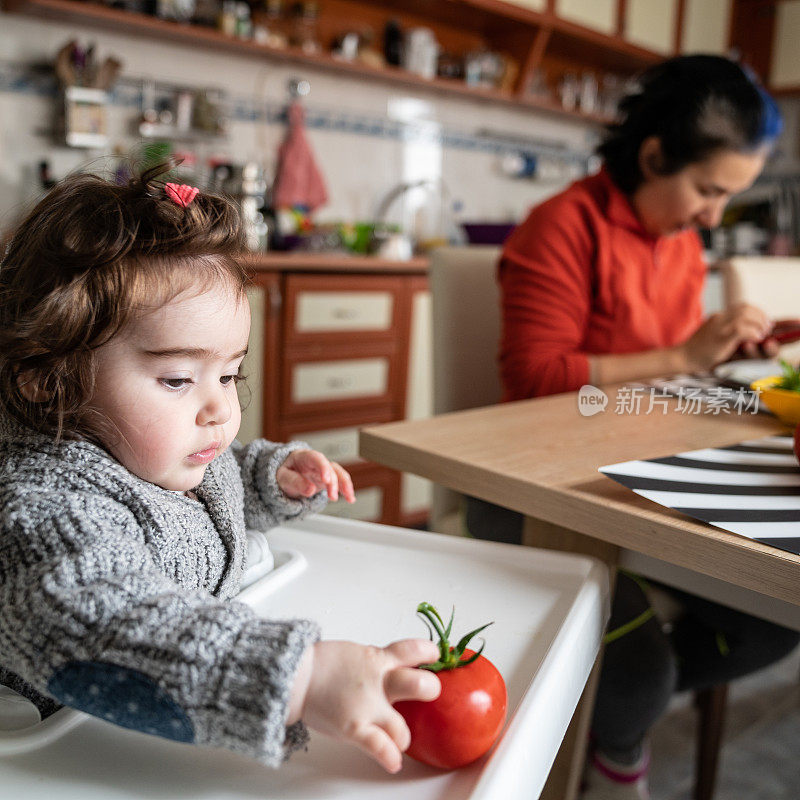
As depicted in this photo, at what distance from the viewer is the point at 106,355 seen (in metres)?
0.53

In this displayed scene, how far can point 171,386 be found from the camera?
1.81 ft

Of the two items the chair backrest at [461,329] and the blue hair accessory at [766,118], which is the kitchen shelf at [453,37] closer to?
the chair backrest at [461,329]

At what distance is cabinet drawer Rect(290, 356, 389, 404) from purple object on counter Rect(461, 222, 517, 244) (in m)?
0.84

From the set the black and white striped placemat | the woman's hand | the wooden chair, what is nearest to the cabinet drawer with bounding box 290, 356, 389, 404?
the wooden chair

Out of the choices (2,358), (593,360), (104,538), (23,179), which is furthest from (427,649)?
(23,179)

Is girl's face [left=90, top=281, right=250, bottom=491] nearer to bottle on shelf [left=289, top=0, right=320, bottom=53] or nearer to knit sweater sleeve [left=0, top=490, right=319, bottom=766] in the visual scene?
knit sweater sleeve [left=0, top=490, right=319, bottom=766]

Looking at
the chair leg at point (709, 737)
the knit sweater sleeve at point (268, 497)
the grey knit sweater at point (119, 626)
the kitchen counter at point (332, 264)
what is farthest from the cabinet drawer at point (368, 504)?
the grey knit sweater at point (119, 626)

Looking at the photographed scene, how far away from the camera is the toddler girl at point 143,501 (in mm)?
412

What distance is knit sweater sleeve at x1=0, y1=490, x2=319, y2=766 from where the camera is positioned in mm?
403

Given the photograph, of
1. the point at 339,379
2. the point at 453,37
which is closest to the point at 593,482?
the point at 339,379

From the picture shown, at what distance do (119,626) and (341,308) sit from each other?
2136mm

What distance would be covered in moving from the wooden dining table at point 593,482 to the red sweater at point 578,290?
11.3 inches

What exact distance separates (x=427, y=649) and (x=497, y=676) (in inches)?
1.9

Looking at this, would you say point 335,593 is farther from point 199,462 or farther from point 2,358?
point 2,358
